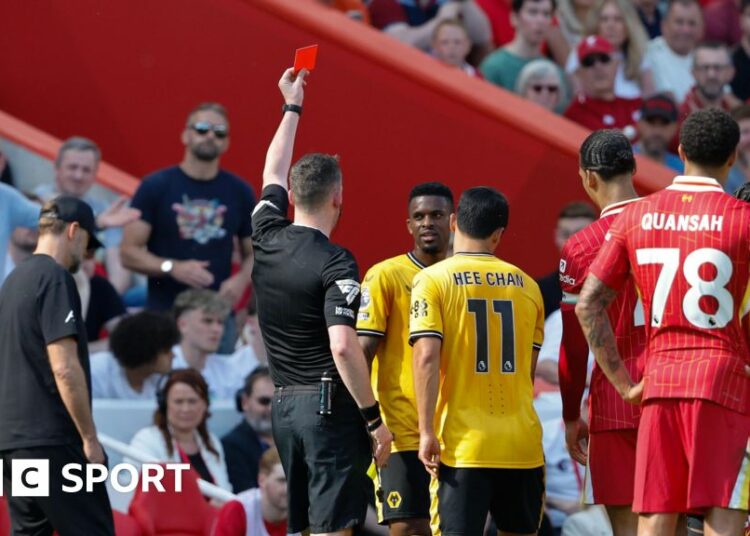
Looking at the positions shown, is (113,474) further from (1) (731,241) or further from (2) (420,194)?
(1) (731,241)

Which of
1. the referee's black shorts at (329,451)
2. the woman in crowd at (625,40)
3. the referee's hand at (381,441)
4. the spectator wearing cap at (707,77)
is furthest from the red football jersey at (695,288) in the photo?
the woman in crowd at (625,40)

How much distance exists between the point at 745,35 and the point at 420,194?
24.7ft

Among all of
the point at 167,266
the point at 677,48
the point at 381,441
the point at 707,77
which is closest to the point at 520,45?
the point at 707,77

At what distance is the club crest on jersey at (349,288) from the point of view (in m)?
7.70

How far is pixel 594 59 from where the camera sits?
45.1 ft

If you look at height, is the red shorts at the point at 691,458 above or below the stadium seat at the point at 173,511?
above

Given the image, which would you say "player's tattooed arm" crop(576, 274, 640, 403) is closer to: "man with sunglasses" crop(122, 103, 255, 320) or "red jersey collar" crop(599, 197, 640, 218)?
"red jersey collar" crop(599, 197, 640, 218)

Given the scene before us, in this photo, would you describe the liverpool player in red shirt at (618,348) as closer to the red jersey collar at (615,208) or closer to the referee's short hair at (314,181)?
the red jersey collar at (615,208)

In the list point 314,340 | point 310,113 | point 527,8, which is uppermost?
point 527,8

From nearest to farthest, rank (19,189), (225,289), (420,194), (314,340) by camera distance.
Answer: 1. (314,340)
2. (420,194)
3. (225,289)
4. (19,189)

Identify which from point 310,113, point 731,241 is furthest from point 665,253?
point 310,113

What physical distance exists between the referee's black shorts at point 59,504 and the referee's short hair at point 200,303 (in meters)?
2.92

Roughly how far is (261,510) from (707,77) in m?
6.27

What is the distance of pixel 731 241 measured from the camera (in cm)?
695
